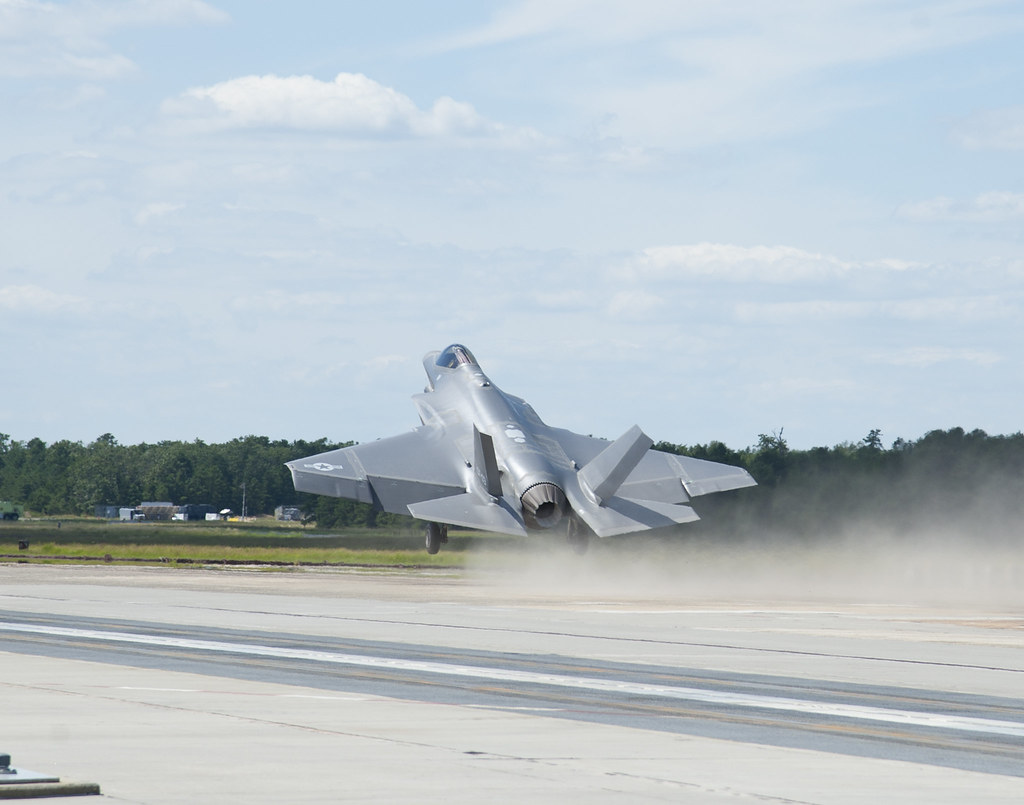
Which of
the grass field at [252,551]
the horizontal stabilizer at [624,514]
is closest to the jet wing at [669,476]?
the horizontal stabilizer at [624,514]

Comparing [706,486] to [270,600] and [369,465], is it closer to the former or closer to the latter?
[369,465]

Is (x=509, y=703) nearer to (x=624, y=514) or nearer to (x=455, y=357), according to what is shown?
(x=624, y=514)

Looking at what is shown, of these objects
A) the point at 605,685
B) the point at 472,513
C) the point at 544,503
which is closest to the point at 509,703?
the point at 605,685

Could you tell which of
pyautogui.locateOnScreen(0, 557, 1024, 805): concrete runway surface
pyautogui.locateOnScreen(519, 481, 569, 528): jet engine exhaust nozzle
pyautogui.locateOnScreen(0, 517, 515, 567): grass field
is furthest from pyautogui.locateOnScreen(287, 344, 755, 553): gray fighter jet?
pyautogui.locateOnScreen(0, 517, 515, 567): grass field

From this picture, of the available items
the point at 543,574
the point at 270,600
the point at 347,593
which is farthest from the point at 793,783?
the point at 543,574

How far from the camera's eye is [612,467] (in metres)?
54.6

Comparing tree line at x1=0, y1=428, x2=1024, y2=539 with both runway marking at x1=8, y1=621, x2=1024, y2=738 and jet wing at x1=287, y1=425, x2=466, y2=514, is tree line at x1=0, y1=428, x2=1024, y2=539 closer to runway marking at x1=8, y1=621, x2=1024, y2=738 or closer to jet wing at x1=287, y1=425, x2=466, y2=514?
jet wing at x1=287, y1=425, x2=466, y2=514

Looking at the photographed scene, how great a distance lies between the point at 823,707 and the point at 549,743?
587 centimetres

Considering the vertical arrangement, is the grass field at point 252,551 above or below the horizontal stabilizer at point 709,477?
below

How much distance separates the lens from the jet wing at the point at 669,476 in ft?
194

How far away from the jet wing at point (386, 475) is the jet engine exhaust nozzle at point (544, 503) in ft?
11.0

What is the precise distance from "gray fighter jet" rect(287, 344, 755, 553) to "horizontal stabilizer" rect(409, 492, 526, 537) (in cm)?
5

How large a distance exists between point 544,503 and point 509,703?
3363cm

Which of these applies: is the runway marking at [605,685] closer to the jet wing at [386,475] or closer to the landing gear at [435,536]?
the jet wing at [386,475]
